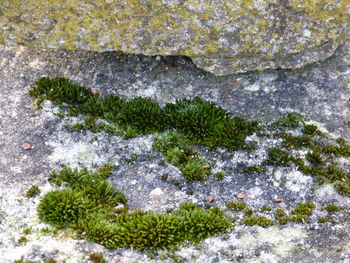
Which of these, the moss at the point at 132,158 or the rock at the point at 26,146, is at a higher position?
the moss at the point at 132,158

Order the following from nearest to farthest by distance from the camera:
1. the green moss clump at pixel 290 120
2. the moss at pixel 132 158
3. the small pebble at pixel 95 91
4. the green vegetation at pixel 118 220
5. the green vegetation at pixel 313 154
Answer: the green vegetation at pixel 118 220, the green vegetation at pixel 313 154, the moss at pixel 132 158, the green moss clump at pixel 290 120, the small pebble at pixel 95 91

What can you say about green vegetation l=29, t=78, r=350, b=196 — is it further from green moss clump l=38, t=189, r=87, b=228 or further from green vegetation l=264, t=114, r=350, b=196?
green moss clump l=38, t=189, r=87, b=228

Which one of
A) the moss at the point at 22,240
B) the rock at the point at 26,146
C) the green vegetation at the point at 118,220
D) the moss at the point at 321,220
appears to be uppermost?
the moss at the point at 321,220

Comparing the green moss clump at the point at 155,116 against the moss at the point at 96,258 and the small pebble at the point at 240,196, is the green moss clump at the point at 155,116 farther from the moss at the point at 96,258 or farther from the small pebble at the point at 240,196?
the moss at the point at 96,258

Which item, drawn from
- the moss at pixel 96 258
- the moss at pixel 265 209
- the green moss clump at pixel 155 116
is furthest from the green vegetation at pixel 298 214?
the moss at pixel 96 258

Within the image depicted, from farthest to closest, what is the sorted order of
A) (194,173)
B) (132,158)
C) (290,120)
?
(290,120) → (132,158) → (194,173)

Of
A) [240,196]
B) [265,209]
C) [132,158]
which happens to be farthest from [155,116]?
[265,209]

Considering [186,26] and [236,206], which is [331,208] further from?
[186,26]

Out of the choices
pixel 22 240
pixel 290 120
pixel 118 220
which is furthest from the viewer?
pixel 290 120
